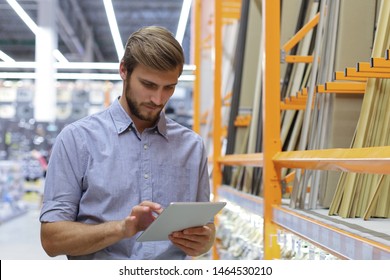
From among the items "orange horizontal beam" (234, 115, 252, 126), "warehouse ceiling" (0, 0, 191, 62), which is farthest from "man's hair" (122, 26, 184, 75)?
"orange horizontal beam" (234, 115, 252, 126)

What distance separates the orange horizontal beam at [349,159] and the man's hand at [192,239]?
41cm

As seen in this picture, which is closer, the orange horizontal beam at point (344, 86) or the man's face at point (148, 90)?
the man's face at point (148, 90)

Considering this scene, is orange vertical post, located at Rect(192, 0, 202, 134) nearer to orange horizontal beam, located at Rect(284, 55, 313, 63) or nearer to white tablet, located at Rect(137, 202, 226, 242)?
orange horizontal beam, located at Rect(284, 55, 313, 63)

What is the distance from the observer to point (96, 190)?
1.75 metres

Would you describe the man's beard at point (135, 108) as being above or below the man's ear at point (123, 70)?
below

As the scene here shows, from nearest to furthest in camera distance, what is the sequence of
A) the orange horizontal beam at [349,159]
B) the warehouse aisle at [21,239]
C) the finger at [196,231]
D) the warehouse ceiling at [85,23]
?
Result: the orange horizontal beam at [349,159] < the finger at [196,231] < the warehouse ceiling at [85,23] < the warehouse aisle at [21,239]

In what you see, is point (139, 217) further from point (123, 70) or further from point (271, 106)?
point (271, 106)

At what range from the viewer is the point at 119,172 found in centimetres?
179

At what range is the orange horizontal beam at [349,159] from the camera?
1.47 metres

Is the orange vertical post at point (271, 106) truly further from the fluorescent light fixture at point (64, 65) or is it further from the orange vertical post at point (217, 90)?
the orange vertical post at point (217, 90)

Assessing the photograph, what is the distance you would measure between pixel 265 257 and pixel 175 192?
91 centimetres

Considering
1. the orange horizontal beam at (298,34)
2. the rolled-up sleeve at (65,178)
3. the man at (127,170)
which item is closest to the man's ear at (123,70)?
the man at (127,170)

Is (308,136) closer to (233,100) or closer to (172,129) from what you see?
(172,129)

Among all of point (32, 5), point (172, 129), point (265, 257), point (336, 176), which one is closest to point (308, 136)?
point (336, 176)
